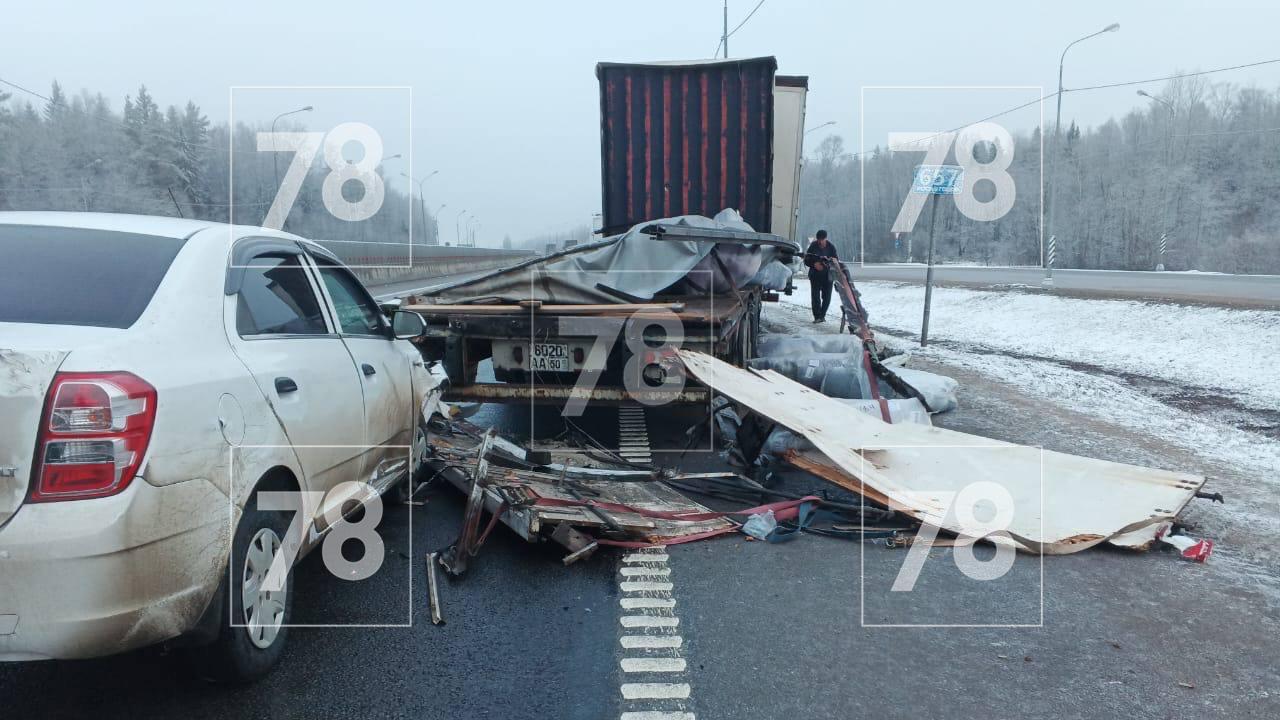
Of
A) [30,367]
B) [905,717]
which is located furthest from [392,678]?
[905,717]

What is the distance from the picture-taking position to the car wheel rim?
284 centimetres

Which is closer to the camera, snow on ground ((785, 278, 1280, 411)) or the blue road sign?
snow on ground ((785, 278, 1280, 411))

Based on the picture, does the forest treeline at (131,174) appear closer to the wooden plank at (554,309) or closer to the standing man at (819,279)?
the standing man at (819,279)

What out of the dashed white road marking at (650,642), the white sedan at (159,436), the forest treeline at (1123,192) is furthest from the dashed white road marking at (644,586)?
the forest treeline at (1123,192)

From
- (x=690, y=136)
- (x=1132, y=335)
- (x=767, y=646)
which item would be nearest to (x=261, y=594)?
(x=767, y=646)

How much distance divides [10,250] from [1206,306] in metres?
17.5

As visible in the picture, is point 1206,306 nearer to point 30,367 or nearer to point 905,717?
point 905,717

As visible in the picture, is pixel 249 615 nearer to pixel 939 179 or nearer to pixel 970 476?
pixel 970 476

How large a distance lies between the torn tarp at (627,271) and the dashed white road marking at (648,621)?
3.21 m

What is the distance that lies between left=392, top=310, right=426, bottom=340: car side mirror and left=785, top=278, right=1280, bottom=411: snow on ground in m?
8.38

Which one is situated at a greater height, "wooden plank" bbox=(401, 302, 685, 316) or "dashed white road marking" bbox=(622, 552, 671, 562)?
"wooden plank" bbox=(401, 302, 685, 316)

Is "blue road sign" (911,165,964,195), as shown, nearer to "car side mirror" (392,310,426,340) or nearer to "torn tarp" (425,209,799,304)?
"torn tarp" (425,209,799,304)

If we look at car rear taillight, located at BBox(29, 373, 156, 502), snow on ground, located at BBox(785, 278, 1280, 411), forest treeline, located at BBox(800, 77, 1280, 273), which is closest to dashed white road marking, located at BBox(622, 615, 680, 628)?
car rear taillight, located at BBox(29, 373, 156, 502)

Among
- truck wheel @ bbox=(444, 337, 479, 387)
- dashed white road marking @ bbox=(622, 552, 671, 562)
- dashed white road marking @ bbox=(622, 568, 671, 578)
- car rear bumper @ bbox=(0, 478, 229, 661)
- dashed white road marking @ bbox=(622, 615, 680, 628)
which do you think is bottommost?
dashed white road marking @ bbox=(622, 615, 680, 628)
